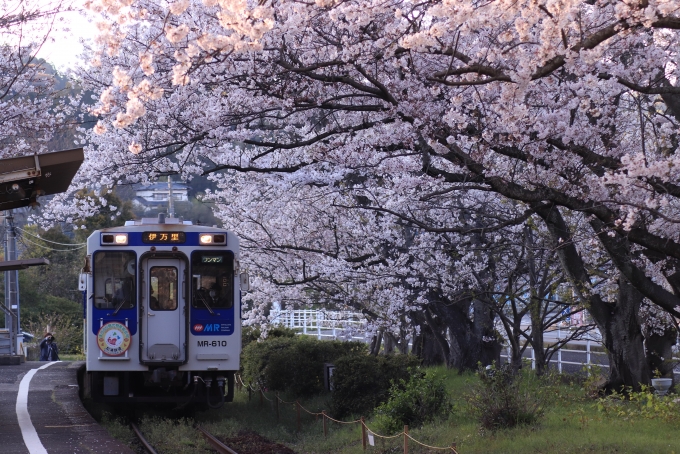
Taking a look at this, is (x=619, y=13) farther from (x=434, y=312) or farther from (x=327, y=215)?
(x=434, y=312)

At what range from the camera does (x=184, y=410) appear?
13.3 m

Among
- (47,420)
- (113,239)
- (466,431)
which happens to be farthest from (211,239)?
(466,431)

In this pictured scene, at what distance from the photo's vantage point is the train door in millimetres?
11797

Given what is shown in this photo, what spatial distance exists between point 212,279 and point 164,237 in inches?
37.0

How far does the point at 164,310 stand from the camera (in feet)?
39.2

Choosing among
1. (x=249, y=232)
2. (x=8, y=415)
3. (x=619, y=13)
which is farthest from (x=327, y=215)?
(x=619, y=13)

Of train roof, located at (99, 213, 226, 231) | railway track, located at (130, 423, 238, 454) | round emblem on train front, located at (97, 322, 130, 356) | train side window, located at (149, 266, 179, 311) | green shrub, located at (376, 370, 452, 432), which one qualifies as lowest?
railway track, located at (130, 423, 238, 454)

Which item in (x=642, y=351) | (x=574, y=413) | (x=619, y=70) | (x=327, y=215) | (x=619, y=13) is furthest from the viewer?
(x=327, y=215)

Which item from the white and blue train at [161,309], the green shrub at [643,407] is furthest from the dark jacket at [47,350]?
the green shrub at [643,407]

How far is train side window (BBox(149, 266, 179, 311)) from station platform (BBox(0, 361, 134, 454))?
176 centimetres

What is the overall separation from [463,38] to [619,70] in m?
1.78

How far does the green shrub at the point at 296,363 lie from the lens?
15664 mm

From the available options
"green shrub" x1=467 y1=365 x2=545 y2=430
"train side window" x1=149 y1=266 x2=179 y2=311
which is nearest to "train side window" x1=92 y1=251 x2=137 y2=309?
"train side window" x1=149 y1=266 x2=179 y2=311

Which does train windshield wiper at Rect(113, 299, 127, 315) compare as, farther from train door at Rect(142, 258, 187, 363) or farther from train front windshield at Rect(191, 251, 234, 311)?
train front windshield at Rect(191, 251, 234, 311)
